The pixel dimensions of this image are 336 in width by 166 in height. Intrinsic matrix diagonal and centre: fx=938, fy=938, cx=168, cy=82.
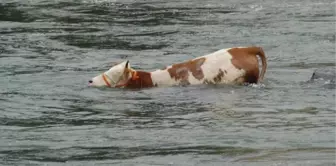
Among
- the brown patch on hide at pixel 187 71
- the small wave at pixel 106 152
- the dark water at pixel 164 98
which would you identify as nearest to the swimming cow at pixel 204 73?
the brown patch on hide at pixel 187 71

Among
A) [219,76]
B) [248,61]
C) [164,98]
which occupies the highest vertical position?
[248,61]

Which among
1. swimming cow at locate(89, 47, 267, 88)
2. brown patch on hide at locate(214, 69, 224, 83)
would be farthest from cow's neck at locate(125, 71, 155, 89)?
brown patch on hide at locate(214, 69, 224, 83)

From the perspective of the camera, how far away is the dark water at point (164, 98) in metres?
8.41

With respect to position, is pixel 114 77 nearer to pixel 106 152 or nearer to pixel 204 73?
pixel 204 73

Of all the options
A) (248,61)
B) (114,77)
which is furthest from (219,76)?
(114,77)

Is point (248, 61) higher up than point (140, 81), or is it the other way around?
point (248, 61)

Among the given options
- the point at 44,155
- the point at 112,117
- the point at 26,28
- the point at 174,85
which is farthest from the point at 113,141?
the point at 26,28

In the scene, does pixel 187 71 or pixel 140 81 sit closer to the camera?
pixel 187 71

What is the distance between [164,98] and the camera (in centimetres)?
1188

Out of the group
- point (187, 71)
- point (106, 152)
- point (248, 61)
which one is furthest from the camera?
point (187, 71)

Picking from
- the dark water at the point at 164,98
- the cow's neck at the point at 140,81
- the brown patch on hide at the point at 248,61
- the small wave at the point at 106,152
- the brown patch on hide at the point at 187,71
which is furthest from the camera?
the cow's neck at the point at 140,81

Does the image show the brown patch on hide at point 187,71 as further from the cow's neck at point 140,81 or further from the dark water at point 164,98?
the cow's neck at point 140,81

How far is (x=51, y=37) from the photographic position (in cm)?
2012

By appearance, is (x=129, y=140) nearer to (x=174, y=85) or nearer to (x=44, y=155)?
(x=44, y=155)
